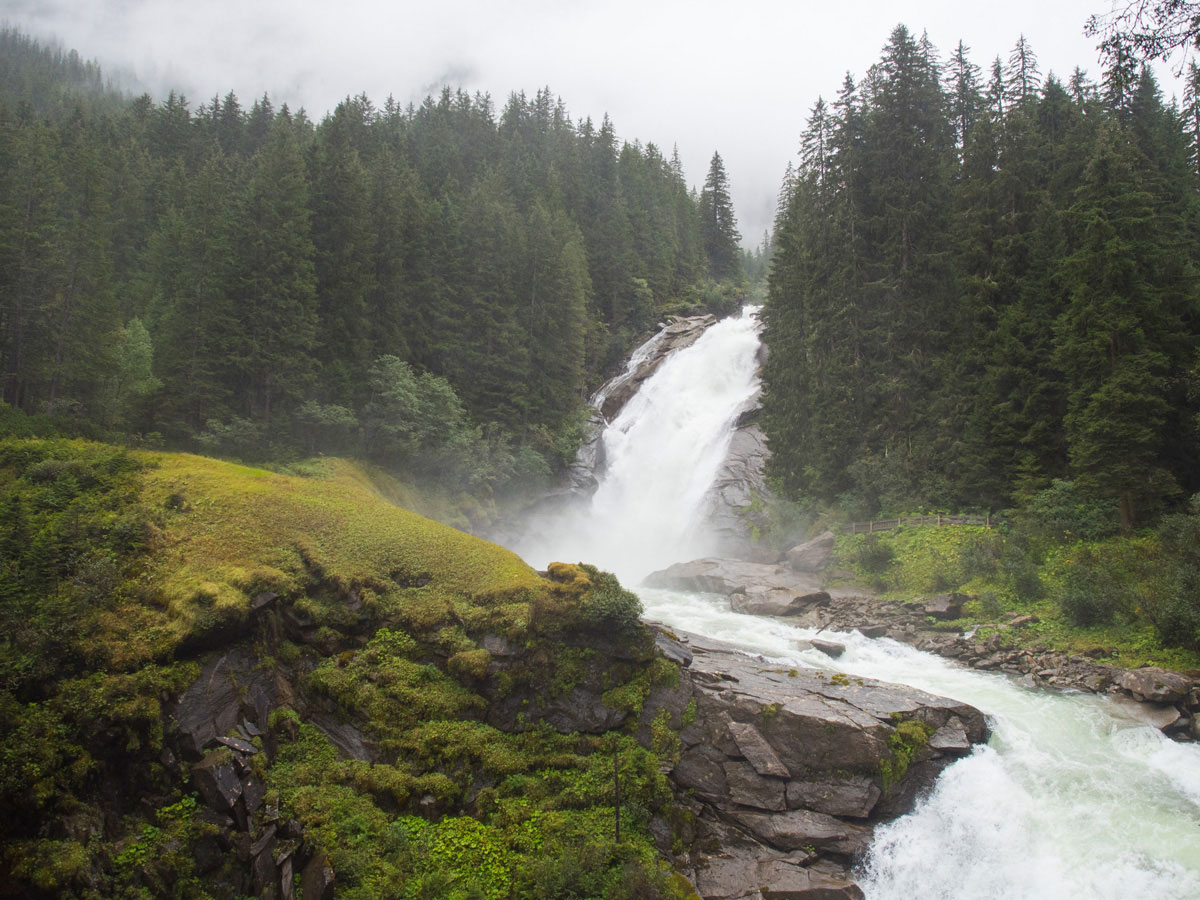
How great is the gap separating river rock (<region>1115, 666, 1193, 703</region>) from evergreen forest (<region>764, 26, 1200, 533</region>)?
29.7 ft

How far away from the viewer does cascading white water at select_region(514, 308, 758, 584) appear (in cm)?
3806

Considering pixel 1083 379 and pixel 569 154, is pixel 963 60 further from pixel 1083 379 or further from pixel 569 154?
pixel 569 154

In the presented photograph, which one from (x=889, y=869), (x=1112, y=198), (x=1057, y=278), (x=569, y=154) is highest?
(x=569, y=154)

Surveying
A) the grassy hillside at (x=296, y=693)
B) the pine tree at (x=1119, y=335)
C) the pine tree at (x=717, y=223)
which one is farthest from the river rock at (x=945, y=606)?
the pine tree at (x=717, y=223)

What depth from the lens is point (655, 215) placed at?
67250 mm

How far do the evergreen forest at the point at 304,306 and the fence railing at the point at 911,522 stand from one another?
655 inches

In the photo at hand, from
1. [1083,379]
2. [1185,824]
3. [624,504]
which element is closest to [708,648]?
[1185,824]

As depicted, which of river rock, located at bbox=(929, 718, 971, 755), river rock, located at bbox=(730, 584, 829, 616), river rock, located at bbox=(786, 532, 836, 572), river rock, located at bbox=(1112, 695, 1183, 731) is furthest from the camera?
river rock, located at bbox=(786, 532, 836, 572)

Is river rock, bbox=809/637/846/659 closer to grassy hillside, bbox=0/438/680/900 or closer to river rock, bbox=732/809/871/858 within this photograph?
river rock, bbox=732/809/871/858

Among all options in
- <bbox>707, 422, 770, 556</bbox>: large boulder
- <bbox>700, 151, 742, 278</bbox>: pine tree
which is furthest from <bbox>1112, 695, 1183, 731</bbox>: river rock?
<bbox>700, 151, 742, 278</bbox>: pine tree

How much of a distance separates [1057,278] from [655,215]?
1823 inches

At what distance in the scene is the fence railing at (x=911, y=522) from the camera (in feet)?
86.1

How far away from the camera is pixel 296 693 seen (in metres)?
12.1

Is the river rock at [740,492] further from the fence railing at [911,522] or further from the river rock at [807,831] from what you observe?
the river rock at [807,831]
